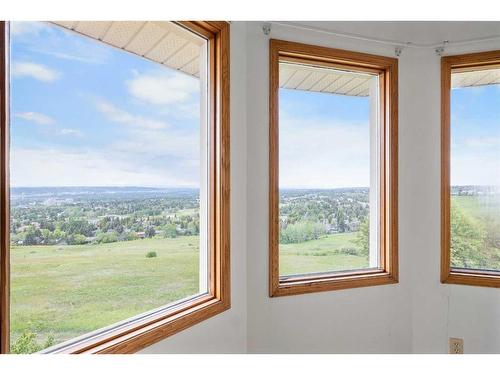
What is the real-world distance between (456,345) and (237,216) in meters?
1.66

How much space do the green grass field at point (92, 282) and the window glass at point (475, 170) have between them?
1.74 meters

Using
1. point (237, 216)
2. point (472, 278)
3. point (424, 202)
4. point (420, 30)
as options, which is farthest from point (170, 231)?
point (420, 30)

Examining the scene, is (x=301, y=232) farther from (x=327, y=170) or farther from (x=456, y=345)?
(x=456, y=345)

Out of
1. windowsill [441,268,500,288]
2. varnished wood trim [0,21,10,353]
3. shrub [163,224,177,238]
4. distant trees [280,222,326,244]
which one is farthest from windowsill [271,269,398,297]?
varnished wood trim [0,21,10,353]

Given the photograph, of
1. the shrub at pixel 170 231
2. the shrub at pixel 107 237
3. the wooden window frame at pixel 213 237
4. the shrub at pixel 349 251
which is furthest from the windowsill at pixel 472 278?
the shrub at pixel 107 237

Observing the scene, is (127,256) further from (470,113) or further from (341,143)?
(470,113)

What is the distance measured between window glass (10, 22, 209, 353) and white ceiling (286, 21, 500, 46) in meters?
1.03

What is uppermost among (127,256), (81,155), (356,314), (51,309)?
(81,155)

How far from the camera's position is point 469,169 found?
7.91 feet

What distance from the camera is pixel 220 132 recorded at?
71.2 inches

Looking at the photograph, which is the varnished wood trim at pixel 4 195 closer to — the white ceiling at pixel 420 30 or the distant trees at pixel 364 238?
the white ceiling at pixel 420 30
